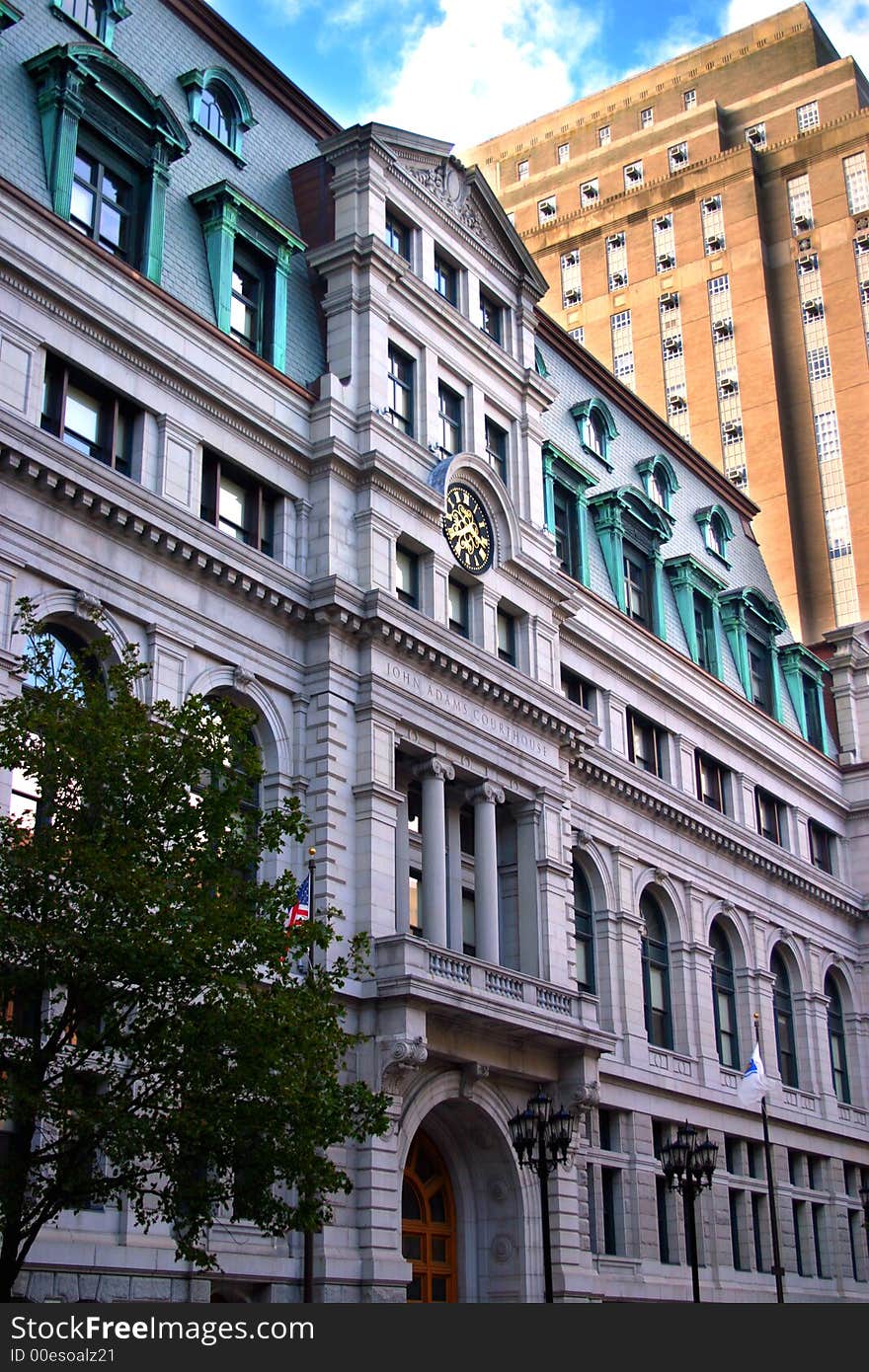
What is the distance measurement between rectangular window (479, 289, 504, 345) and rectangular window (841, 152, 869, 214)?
55946 millimetres

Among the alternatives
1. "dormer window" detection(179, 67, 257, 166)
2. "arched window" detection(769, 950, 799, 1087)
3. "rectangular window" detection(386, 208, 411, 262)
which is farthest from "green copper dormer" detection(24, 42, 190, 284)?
"arched window" detection(769, 950, 799, 1087)

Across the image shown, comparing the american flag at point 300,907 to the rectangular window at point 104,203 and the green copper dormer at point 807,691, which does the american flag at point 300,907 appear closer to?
the rectangular window at point 104,203

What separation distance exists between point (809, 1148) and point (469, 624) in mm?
24289

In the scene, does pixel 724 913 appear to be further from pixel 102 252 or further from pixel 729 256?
pixel 729 256

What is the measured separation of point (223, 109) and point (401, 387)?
27.1 ft

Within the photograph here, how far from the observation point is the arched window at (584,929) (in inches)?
1957

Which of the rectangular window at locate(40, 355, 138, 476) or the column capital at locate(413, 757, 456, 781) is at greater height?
the rectangular window at locate(40, 355, 138, 476)

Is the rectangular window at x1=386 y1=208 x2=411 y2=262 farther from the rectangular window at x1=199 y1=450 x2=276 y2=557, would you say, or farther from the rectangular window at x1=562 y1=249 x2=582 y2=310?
the rectangular window at x1=562 y1=249 x2=582 y2=310

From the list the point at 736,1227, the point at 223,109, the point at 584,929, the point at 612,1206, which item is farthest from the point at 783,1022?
the point at 223,109

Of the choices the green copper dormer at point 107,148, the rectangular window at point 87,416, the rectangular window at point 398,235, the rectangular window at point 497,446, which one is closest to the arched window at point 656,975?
the rectangular window at point 497,446

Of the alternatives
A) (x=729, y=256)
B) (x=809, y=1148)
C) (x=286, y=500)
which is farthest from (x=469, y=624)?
(x=729, y=256)

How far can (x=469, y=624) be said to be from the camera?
44438mm

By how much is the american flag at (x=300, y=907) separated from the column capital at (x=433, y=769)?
778 cm

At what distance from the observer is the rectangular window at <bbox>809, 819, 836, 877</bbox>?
6562 cm
